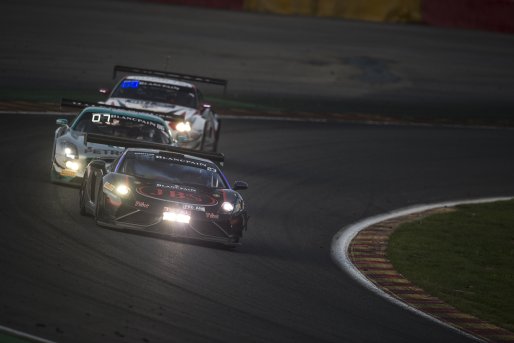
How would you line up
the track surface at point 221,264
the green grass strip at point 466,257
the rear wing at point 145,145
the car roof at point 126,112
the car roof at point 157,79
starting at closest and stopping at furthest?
the track surface at point 221,264
the green grass strip at point 466,257
the rear wing at point 145,145
the car roof at point 126,112
the car roof at point 157,79

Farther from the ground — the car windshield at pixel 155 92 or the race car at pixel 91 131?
the car windshield at pixel 155 92

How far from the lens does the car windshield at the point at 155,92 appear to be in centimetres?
2261

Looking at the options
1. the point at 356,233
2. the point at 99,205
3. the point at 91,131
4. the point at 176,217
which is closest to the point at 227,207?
the point at 176,217

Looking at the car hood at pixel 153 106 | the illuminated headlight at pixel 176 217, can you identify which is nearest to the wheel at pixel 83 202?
the illuminated headlight at pixel 176 217

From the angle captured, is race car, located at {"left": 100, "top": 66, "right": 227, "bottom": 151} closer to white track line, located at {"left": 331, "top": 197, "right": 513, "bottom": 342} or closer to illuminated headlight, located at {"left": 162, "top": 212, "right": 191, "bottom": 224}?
white track line, located at {"left": 331, "top": 197, "right": 513, "bottom": 342}

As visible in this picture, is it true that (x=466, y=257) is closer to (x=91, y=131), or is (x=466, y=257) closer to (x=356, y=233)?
(x=356, y=233)

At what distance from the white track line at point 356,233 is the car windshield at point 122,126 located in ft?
10.4

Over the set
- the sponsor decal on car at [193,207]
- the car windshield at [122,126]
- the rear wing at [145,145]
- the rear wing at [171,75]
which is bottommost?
the sponsor decal on car at [193,207]

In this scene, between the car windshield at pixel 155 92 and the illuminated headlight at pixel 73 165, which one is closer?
the illuminated headlight at pixel 73 165

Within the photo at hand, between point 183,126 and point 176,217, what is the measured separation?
7413mm

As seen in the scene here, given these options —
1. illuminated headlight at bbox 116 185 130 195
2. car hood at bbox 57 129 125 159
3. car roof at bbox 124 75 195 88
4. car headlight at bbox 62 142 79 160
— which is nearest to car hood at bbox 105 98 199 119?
car roof at bbox 124 75 195 88

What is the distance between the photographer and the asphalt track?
11.2m

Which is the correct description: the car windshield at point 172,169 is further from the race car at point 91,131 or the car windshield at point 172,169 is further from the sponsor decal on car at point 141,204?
the race car at point 91,131

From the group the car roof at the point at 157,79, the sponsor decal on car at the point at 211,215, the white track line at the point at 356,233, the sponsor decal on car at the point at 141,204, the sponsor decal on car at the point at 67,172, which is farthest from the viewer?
the car roof at the point at 157,79
